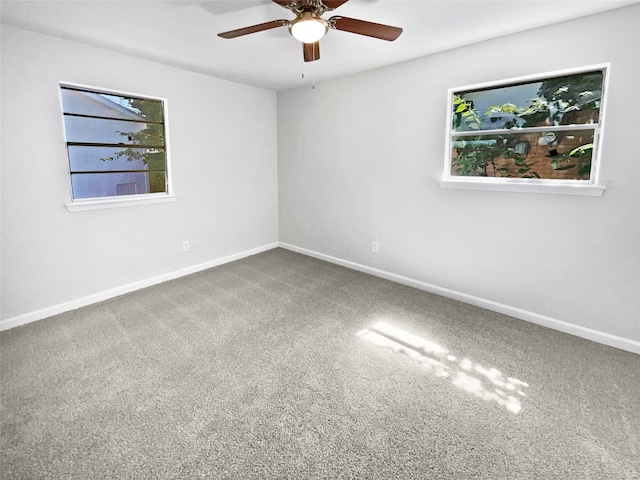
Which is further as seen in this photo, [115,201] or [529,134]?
[115,201]

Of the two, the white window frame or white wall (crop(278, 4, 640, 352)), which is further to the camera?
the white window frame

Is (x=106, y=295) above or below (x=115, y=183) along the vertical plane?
below

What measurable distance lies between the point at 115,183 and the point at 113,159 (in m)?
0.24

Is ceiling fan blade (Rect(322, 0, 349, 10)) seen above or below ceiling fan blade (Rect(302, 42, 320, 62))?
above

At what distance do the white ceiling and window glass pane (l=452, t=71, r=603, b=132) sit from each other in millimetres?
438

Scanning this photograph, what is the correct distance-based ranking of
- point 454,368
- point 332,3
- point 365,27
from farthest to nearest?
1. point 454,368
2. point 365,27
3. point 332,3

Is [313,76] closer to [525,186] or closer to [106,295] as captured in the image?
[525,186]

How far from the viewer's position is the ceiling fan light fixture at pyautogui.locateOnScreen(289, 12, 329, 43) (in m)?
1.80

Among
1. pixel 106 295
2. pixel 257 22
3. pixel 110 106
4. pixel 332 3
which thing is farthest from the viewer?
pixel 106 295

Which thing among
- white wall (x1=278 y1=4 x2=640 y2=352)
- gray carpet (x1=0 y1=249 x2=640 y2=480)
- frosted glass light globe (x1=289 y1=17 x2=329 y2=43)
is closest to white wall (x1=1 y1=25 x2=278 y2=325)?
gray carpet (x1=0 y1=249 x2=640 y2=480)

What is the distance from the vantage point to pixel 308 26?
183 centimetres

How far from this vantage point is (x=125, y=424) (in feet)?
5.63

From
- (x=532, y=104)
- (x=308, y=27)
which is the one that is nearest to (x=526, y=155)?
(x=532, y=104)

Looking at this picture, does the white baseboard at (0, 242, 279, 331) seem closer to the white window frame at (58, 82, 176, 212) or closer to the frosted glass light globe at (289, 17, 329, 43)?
the white window frame at (58, 82, 176, 212)
